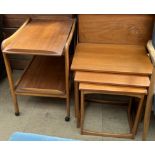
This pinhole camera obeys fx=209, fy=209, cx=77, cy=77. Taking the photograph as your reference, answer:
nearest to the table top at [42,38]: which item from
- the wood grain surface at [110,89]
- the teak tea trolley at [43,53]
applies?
the teak tea trolley at [43,53]

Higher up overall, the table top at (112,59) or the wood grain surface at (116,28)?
the wood grain surface at (116,28)

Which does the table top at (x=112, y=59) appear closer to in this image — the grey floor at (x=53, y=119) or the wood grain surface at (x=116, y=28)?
the wood grain surface at (x=116, y=28)

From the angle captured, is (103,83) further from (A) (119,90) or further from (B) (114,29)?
(B) (114,29)

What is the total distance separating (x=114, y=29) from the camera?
1623 mm

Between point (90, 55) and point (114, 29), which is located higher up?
point (114, 29)

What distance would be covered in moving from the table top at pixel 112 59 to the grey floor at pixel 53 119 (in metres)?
0.49

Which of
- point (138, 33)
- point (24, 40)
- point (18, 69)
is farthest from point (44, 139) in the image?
point (18, 69)

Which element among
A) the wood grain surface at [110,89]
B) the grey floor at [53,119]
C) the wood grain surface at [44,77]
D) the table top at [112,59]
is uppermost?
the table top at [112,59]

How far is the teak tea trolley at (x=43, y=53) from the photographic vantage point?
1.30 meters

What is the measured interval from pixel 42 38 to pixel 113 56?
0.52m

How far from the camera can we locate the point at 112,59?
147cm

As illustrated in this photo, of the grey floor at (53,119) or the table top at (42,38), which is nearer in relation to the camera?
the table top at (42,38)

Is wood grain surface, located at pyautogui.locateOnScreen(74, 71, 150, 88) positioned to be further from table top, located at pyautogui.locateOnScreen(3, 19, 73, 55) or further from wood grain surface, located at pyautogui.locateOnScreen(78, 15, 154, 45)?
wood grain surface, located at pyautogui.locateOnScreen(78, 15, 154, 45)
